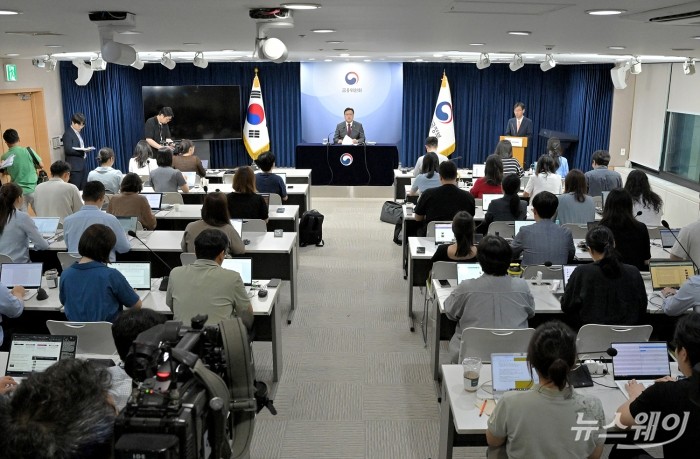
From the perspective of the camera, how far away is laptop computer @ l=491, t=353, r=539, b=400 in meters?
3.04

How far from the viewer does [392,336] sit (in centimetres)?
566

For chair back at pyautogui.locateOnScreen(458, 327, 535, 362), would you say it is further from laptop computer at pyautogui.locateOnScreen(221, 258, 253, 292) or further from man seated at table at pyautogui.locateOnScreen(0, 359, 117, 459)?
man seated at table at pyautogui.locateOnScreen(0, 359, 117, 459)

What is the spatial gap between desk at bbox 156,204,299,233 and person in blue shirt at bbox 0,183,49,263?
188 centimetres

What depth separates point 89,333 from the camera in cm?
358

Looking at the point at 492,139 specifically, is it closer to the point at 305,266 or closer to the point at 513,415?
the point at 305,266

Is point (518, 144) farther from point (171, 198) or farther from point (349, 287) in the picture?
point (171, 198)

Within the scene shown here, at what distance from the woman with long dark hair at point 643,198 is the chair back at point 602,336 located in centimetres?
278

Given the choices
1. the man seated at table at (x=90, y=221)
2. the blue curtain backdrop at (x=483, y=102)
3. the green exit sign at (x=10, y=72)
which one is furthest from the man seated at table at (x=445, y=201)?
the blue curtain backdrop at (x=483, y=102)

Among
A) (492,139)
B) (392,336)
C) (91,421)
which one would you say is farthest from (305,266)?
(492,139)

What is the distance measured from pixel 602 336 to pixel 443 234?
7.54 ft

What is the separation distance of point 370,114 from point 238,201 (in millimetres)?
7783

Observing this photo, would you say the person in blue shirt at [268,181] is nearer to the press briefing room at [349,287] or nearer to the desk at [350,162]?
the press briefing room at [349,287]

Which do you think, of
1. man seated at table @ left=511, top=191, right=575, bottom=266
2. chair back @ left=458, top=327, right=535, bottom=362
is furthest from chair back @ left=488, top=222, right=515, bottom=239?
chair back @ left=458, top=327, right=535, bottom=362

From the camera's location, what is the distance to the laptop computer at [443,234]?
5785mm
